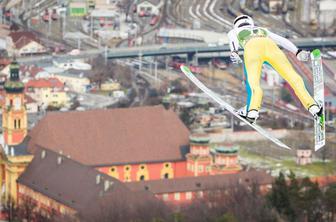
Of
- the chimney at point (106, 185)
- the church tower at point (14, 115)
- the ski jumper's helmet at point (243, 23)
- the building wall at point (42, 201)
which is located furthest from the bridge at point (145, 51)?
the ski jumper's helmet at point (243, 23)

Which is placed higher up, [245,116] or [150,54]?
[245,116]

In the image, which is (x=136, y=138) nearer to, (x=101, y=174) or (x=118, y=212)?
(x=101, y=174)

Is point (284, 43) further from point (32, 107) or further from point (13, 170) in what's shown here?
point (32, 107)

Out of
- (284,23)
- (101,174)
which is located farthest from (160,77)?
(101,174)

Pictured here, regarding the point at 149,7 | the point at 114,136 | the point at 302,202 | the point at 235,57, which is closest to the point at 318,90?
the point at 235,57

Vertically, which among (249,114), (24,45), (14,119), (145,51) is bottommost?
(24,45)
